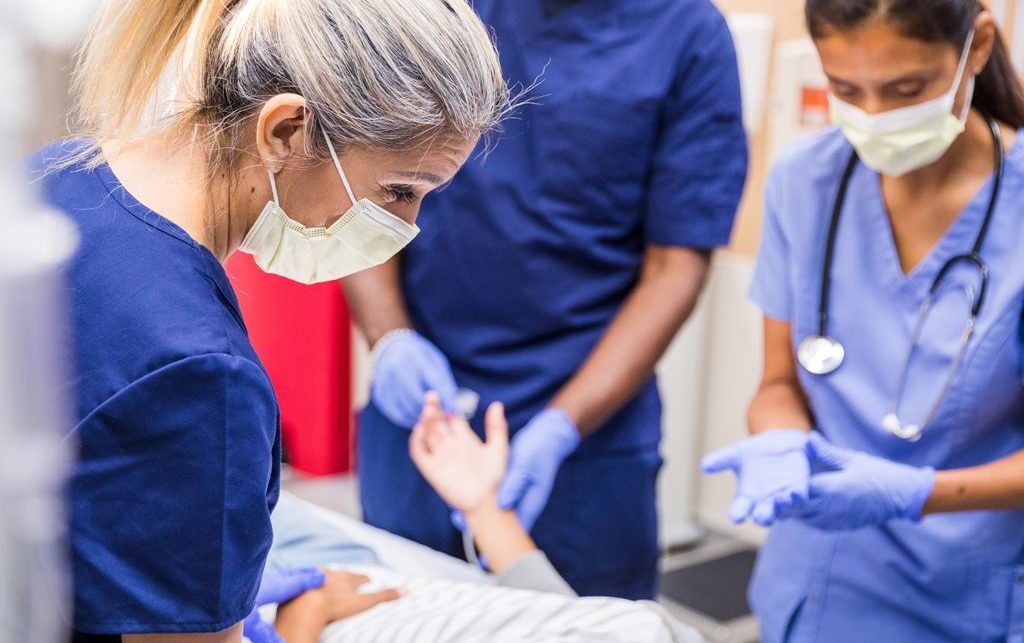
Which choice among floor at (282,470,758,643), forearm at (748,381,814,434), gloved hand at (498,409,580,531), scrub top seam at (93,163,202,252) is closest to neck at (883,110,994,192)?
forearm at (748,381,814,434)

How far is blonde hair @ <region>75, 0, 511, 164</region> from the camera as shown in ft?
3.20

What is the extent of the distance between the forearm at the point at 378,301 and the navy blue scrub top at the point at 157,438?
3.12 ft

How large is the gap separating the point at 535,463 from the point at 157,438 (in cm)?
89

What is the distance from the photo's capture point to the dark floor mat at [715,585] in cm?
307

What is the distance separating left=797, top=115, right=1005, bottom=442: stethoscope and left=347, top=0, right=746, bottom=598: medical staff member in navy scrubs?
0.86 feet

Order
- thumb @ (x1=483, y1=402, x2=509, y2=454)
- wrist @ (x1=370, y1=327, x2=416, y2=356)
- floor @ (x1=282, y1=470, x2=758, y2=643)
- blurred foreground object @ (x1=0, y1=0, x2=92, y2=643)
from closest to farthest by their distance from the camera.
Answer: blurred foreground object @ (x1=0, y1=0, x2=92, y2=643), thumb @ (x1=483, y1=402, x2=509, y2=454), wrist @ (x1=370, y1=327, x2=416, y2=356), floor @ (x1=282, y1=470, x2=758, y2=643)

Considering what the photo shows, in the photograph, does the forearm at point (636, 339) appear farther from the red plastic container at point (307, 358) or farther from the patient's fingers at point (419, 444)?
the red plastic container at point (307, 358)

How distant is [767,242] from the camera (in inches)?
66.7

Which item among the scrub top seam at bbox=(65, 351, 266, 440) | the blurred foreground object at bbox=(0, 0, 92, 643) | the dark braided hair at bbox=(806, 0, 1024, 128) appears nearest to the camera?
the blurred foreground object at bbox=(0, 0, 92, 643)

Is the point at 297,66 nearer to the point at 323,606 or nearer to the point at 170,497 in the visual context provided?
the point at 170,497

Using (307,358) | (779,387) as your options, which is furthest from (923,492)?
(307,358)

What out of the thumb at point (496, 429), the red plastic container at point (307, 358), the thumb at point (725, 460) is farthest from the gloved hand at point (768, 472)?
the red plastic container at point (307, 358)

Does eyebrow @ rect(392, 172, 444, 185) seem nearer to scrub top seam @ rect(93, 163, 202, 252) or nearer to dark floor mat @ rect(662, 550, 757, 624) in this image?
scrub top seam @ rect(93, 163, 202, 252)

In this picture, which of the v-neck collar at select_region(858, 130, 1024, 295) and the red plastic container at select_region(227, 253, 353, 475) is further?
the red plastic container at select_region(227, 253, 353, 475)
